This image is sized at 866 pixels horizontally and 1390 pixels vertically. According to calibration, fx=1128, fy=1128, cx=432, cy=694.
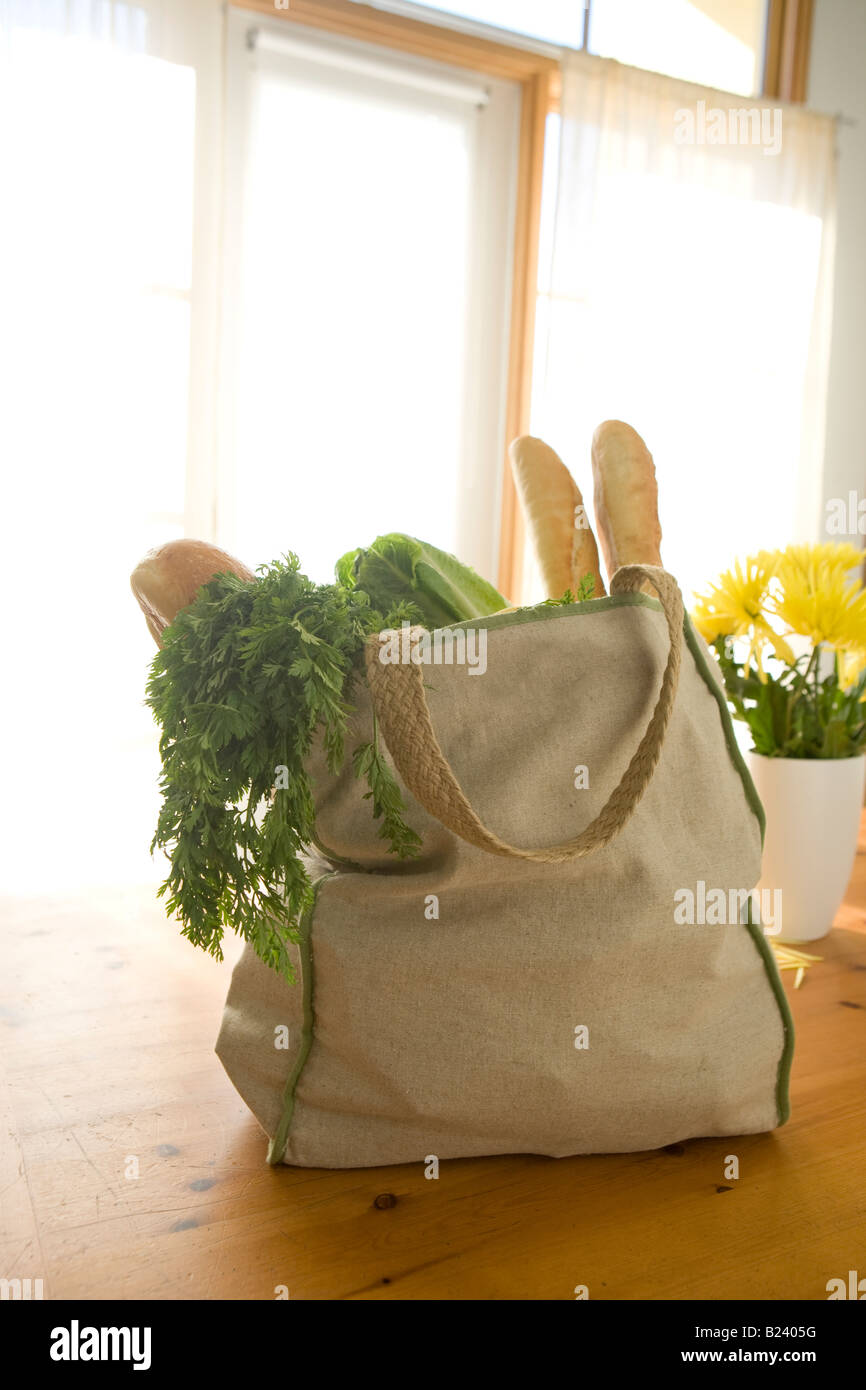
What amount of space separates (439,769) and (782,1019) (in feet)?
1.33

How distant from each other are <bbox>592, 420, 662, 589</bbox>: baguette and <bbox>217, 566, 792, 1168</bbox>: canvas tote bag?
24 centimetres

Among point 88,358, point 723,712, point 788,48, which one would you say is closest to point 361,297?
point 88,358

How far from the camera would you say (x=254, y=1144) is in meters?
0.88

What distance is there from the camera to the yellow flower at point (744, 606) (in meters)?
1.32

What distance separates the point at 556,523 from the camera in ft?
3.67

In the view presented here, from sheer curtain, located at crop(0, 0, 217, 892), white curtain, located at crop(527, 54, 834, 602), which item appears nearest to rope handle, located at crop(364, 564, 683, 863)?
sheer curtain, located at crop(0, 0, 217, 892)

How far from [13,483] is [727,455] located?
1992 millimetres

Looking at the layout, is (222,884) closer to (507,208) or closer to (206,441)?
(206,441)

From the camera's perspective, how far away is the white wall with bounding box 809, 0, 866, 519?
3.36m

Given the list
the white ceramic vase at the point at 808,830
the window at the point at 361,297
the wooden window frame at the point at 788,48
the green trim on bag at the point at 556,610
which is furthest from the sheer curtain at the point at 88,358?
the wooden window frame at the point at 788,48

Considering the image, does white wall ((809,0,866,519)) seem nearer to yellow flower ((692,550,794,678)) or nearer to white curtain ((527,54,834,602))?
white curtain ((527,54,834,602))

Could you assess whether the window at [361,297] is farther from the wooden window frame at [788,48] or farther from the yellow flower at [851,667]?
the yellow flower at [851,667]
